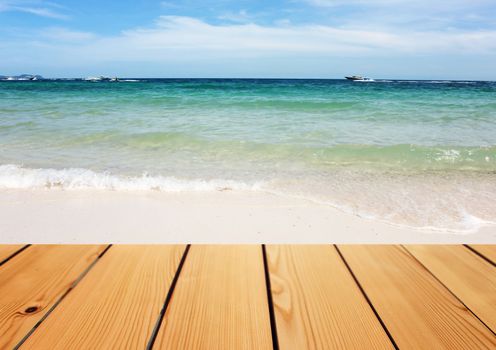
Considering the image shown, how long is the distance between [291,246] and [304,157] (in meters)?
4.23

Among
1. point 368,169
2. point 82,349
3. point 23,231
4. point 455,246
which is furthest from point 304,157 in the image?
point 82,349

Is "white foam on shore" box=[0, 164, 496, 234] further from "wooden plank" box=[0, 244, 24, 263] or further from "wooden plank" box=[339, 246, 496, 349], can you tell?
"wooden plank" box=[0, 244, 24, 263]

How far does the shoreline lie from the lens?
2.74m

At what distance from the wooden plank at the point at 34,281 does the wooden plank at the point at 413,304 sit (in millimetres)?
884

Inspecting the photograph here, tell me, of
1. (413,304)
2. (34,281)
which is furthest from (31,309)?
(413,304)

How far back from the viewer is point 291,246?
130 cm

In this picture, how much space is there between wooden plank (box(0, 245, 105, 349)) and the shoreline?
4.85 ft

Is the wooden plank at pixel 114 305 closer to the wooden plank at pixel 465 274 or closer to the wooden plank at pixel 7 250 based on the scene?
the wooden plank at pixel 7 250

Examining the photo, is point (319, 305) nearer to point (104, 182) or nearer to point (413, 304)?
point (413, 304)

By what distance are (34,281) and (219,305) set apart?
57cm

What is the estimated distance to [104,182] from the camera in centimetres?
411

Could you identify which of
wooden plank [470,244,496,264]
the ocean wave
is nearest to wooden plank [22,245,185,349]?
wooden plank [470,244,496,264]

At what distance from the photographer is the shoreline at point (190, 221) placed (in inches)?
108

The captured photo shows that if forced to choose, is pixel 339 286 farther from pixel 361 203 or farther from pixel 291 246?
pixel 361 203
